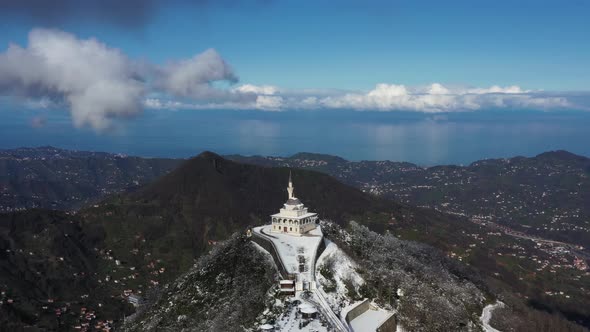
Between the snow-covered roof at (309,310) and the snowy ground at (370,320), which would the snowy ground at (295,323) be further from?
the snowy ground at (370,320)

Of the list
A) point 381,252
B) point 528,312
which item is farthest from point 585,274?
point 381,252

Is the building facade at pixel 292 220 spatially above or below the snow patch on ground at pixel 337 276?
above

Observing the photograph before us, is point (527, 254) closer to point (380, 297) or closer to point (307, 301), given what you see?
point (380, 297)

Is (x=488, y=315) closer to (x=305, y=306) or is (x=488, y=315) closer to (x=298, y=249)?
(x=298, y=249)

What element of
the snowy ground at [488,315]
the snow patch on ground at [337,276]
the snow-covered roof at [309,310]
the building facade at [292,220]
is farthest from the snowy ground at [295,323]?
the snowy ground at [488,315]

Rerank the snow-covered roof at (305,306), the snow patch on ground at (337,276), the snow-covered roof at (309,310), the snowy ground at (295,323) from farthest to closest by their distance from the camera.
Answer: the snow patch on ground at (337,276) → the snow-covered roof at (305,306) → the snow-covered roof at (309,310) → the snowy ground at (295,323)

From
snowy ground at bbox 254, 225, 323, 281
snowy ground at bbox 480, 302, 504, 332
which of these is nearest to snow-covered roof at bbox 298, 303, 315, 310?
snowy ground at bbox 254, 225, 323, 281

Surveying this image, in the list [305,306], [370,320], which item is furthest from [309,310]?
[370,320]
